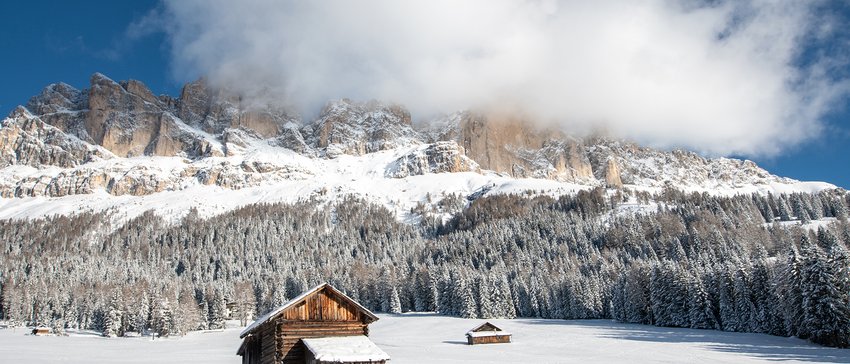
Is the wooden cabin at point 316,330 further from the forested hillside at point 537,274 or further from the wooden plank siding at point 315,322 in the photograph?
the forested hillside at point 537,274

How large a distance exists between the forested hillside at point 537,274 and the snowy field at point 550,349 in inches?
248

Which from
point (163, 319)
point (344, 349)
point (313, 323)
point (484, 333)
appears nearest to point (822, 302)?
point (484, 333)

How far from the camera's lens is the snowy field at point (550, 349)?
44.3 meters

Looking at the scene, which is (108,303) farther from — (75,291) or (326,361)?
(326,361)

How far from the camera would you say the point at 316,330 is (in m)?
26.3

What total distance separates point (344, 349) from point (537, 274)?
11206 cm

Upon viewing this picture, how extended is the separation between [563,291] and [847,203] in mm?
133735

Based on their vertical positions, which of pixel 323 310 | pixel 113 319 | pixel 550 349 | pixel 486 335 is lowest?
pixel 550 349

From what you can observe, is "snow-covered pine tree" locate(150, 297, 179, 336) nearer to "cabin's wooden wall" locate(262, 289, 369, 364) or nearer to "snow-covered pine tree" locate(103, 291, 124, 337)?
"snow-covered pine tree" locate(103, 291, 124, 337)

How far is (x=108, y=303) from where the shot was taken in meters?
101

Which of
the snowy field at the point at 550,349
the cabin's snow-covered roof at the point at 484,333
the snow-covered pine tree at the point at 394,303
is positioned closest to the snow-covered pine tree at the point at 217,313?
the snowy field at the point at 550,349

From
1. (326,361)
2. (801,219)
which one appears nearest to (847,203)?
(801,219)

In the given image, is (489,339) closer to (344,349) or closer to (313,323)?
(313,323)

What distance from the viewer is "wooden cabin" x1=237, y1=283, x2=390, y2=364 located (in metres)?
24.2
